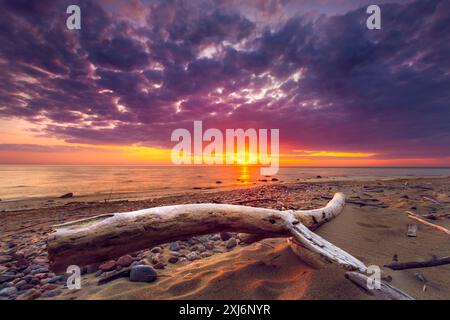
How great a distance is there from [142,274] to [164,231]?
703 millimetres

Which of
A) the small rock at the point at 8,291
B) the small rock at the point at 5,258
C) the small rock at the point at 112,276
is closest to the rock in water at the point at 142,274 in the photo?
the small rock at the point at 112,276

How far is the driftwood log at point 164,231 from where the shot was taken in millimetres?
2289

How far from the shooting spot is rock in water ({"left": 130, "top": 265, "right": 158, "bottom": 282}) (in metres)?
2.78

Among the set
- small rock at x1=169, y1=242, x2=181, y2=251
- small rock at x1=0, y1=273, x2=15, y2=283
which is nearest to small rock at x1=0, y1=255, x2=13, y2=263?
small rock at x1=0, y1=273, x2=15, y2=283

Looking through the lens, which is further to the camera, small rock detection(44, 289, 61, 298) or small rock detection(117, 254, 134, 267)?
small rock detection(117, 254, 134, 267)

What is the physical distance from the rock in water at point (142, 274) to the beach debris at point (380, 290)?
2459mm

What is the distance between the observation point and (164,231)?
2727mm

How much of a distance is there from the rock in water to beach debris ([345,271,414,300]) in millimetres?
2459

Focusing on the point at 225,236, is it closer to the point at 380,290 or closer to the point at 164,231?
the point at 164,231

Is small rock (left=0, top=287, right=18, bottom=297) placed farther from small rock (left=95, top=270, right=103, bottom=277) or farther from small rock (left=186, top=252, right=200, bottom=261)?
small rock (left=186, top=252, right=200, bottom=261)
